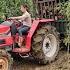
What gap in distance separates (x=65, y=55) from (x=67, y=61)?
→ 0.56 metres

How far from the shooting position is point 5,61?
7.19 metres

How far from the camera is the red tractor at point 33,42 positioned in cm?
737

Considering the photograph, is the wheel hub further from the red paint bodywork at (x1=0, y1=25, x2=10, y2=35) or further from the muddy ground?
the muddy ground

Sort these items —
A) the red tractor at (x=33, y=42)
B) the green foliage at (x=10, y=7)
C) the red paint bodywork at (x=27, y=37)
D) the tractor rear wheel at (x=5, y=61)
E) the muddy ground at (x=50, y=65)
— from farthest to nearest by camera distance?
1. the green foliage at (x=10, y=7)
2. the muddy ground at (x=50, y=65)
3. the red paint bodywork at (x=27, y=37)
4. the red tractor at (x=33, y=42)
5. the tractor rear wheel at (x=5, y=61)

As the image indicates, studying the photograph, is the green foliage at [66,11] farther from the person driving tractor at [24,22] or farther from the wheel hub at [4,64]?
the wheel hub at [4,64]

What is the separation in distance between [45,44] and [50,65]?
0.62 metres

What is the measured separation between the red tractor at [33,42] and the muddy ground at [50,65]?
0.56 ft

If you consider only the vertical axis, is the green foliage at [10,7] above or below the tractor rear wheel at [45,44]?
above

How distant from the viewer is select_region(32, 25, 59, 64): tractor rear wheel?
317 inches

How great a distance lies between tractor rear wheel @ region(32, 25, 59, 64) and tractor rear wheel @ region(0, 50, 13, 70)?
39.8 inches

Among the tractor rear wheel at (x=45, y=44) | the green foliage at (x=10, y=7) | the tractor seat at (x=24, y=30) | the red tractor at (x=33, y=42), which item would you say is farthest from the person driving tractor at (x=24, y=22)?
the green foliage at (x=10, y=7)

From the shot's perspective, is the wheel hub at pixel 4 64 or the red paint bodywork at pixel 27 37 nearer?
the wheel hub at pixel 4 64

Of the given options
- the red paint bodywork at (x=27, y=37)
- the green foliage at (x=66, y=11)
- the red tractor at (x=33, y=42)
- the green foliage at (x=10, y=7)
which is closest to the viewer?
the red tractor at (x=33, y=42)

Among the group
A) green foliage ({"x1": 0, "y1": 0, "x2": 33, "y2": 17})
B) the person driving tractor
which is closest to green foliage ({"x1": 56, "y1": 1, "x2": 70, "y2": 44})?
the person driving tractor
